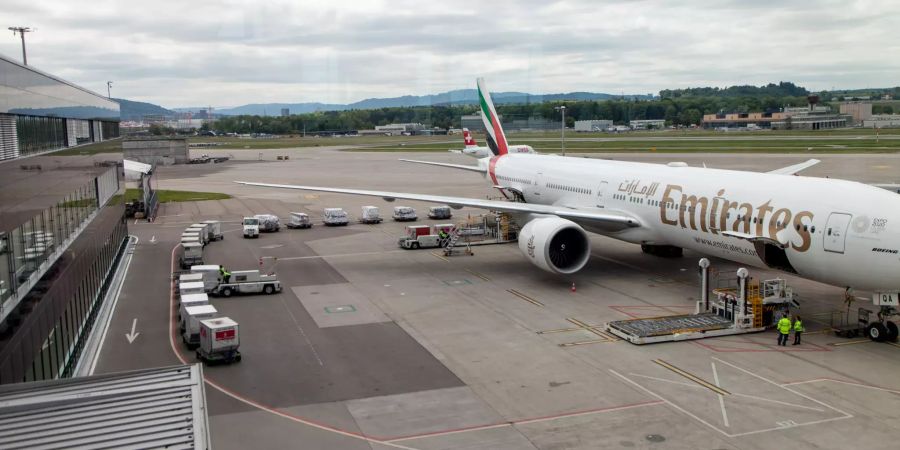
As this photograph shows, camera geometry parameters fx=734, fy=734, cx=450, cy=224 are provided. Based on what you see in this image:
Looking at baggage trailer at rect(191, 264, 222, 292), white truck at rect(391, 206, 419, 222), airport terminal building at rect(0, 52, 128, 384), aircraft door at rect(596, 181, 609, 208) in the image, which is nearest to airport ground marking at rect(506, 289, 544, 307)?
aircraft door at rect(596, 181, 609, 208)

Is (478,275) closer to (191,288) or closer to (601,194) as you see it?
(601,194)

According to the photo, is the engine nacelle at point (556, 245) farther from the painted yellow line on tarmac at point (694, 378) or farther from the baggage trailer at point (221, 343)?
the baggage trailer at point (221, 343)

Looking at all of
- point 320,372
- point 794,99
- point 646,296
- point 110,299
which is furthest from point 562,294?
point 794,99

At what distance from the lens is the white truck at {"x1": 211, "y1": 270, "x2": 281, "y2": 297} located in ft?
104

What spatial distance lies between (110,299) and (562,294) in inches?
753

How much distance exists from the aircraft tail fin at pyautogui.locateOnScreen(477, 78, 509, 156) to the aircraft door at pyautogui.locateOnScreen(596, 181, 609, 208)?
17.5 metres

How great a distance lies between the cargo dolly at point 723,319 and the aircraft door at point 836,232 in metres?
2.53

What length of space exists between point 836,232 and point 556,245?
1166cm

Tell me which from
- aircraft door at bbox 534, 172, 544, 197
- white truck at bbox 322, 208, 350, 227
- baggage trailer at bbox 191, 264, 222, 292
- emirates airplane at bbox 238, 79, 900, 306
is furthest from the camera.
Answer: white truck at bbox 322, 208, 350, 227

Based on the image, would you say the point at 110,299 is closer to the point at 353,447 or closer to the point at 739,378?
the point at 353,447

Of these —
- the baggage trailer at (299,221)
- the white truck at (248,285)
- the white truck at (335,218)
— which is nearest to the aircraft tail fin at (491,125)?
the white truck at (335,218)

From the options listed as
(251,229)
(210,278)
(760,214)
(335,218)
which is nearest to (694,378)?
(760,214)

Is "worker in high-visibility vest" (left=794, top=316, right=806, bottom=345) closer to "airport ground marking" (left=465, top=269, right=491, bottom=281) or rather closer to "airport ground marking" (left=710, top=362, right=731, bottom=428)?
"airport ground marking" (left=710, top=362, right=731, bottom=428)

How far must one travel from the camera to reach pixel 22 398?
1052 centimetres
